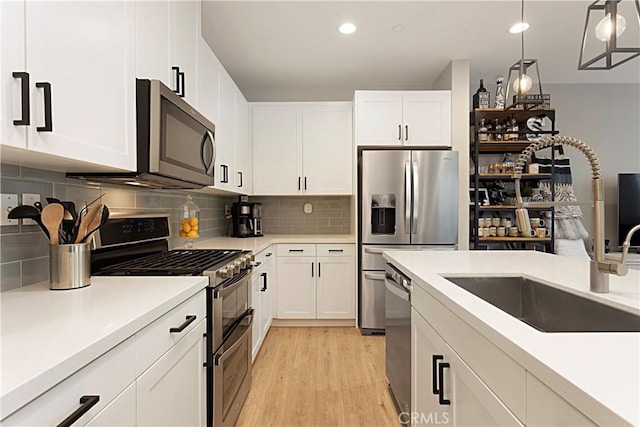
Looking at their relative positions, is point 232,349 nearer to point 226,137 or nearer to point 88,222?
point 88,222

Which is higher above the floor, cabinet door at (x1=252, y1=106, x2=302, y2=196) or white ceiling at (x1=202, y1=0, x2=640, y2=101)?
white ceiling at (x1=202, y1=0, x2=640, y2=101)

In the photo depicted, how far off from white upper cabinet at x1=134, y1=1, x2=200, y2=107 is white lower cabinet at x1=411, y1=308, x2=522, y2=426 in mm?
1601

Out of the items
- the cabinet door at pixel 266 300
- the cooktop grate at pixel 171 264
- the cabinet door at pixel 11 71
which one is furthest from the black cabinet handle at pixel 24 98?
the cabinet door at pixel 266 300

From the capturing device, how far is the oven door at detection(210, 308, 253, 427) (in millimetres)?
1595

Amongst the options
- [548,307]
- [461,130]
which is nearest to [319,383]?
[548,307]

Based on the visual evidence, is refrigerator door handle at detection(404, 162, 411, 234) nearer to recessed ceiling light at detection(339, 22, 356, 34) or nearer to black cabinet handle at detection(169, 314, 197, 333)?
recessed ceiling light at detection(339, 22, 356, 34)

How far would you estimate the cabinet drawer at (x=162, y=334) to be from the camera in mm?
978

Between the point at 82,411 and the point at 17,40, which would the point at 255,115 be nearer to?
the point at 17,40

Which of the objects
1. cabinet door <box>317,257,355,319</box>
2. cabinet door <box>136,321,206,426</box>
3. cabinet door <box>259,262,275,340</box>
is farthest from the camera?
cabinet door <box>317,257,355,319</box>

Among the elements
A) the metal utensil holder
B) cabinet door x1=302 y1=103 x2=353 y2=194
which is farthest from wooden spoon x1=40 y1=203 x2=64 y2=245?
cabinet door x1=302 y1=103 x2=353 y2=194

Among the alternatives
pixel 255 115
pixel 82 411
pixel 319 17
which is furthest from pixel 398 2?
pixel 82 411

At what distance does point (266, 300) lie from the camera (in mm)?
3225

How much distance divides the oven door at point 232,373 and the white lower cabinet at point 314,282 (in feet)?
4.57

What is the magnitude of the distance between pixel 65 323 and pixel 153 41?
126cm
